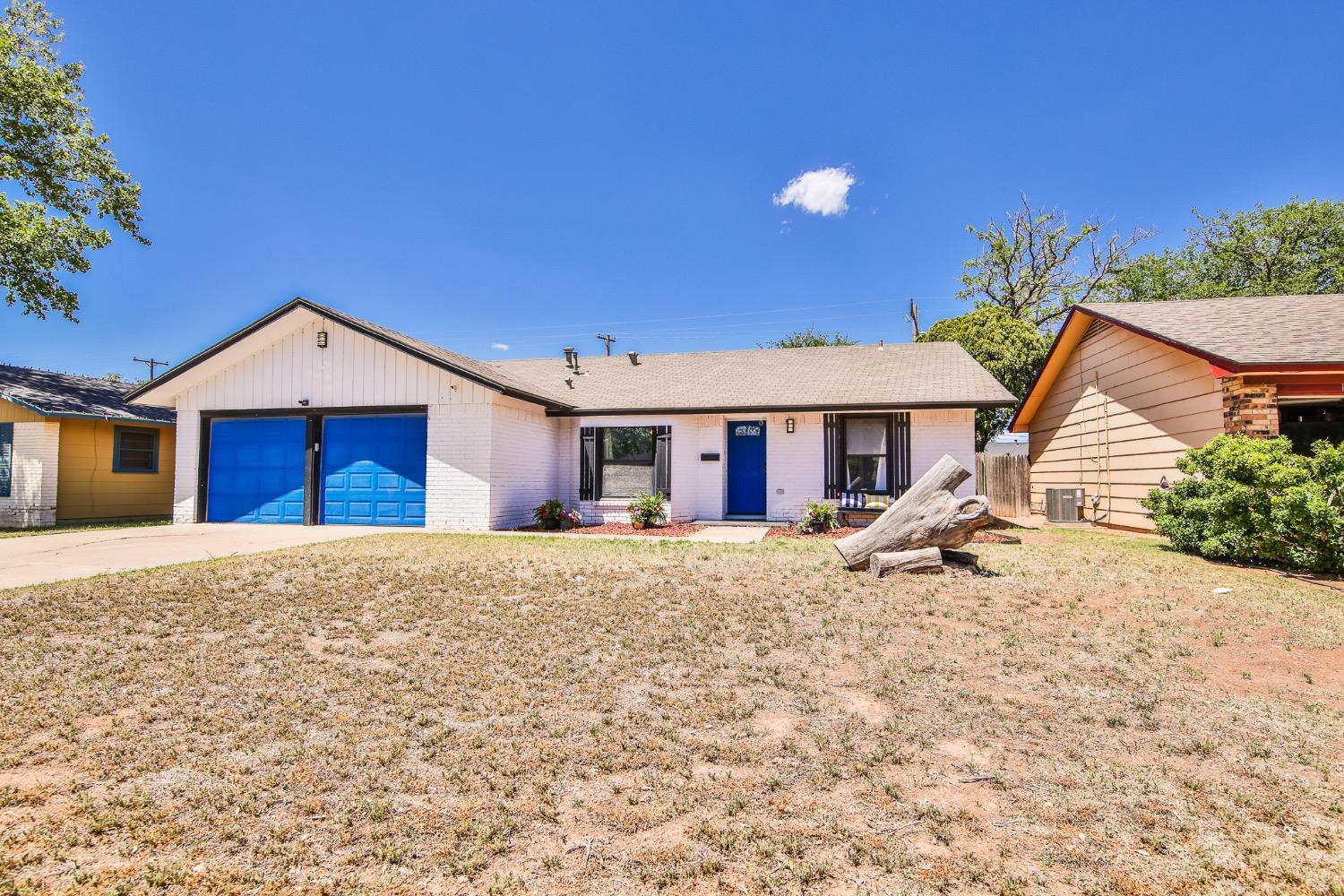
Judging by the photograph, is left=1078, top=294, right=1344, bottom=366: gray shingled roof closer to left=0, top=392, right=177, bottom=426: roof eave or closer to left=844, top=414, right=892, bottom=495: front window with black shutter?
left=844, top=414, right=892, bottom=495: front window with black shutter

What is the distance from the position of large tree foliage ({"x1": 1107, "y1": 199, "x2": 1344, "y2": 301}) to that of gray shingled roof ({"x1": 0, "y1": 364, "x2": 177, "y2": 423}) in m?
38.9

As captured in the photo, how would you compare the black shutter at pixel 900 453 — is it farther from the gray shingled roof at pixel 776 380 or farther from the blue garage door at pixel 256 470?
the blue garage door at pixel 256 470

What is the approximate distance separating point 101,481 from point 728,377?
54.1ft

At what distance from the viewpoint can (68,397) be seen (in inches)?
603

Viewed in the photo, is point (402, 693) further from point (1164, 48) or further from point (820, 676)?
point (1164, 48)

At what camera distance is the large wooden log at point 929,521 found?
7500 mm

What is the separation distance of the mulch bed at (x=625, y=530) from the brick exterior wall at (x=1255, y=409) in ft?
31.4

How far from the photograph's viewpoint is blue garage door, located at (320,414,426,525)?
1338 centimetres

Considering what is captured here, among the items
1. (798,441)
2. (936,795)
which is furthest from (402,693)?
(798,441)

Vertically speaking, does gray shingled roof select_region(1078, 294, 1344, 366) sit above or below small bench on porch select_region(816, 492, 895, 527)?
above

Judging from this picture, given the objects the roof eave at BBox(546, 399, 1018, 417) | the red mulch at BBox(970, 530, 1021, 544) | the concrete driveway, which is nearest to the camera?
the concrete driveway

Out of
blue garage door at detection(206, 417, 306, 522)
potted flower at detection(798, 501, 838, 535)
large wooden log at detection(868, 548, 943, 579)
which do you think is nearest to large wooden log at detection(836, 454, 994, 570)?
large wooden log at detection(868, 548, 943, 579)

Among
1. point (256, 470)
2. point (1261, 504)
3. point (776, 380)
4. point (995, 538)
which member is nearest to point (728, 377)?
point (776, 380)

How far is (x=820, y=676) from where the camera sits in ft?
13.6
